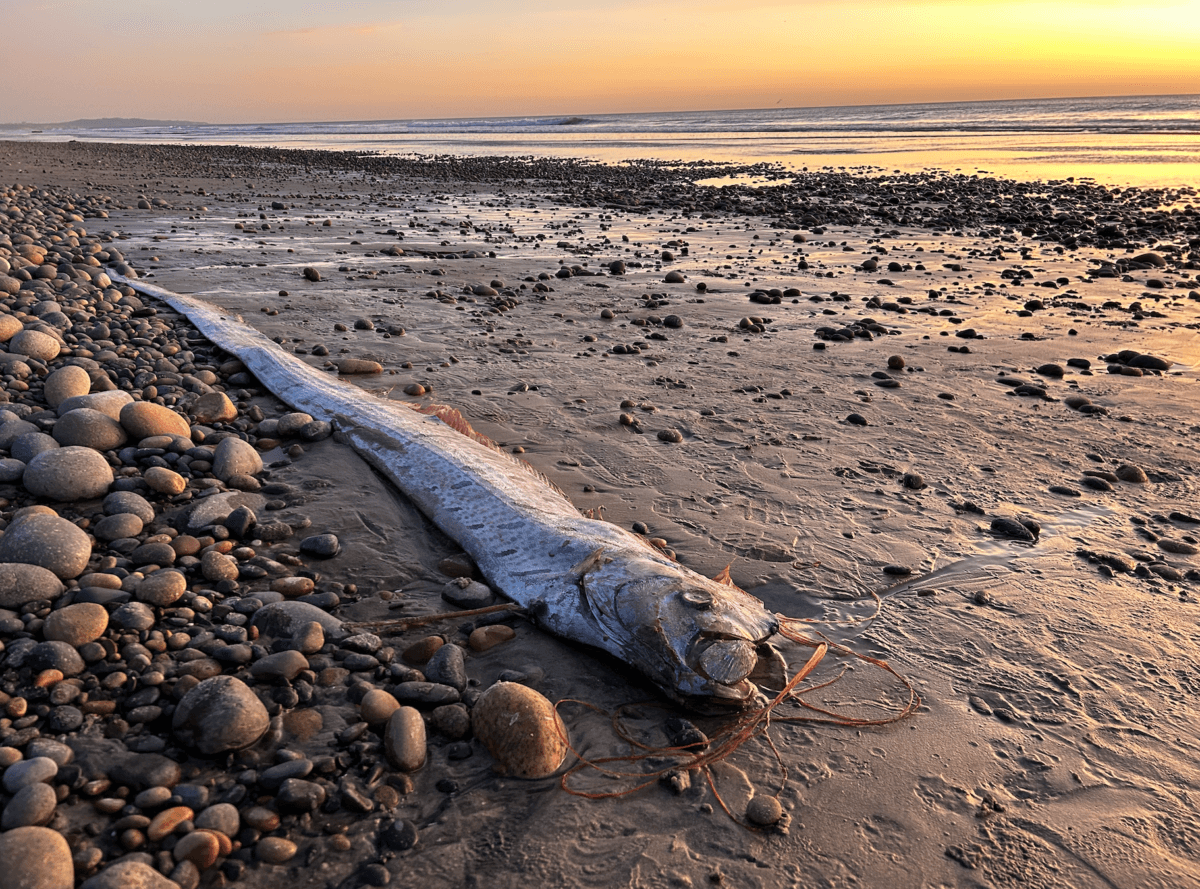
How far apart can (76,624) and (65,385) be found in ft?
10.3

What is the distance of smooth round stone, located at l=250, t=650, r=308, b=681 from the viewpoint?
2.92m

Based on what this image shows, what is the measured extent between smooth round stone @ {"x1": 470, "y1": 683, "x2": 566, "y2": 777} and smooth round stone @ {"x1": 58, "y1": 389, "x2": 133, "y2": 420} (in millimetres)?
3537

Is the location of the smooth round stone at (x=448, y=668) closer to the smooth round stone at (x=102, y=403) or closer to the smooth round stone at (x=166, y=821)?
the smooth round stone at (x=166, y=821)

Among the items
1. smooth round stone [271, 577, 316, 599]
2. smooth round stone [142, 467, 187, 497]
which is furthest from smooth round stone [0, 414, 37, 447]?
smooth round stone [271, 577, 316, 599]

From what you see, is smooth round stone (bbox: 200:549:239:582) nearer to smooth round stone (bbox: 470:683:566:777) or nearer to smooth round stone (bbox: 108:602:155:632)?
smooth round stone (bbox: 108:602:155:632)

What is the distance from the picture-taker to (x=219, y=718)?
257 cm

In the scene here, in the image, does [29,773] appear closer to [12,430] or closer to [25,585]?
[25,585]

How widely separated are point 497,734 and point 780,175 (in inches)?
1067

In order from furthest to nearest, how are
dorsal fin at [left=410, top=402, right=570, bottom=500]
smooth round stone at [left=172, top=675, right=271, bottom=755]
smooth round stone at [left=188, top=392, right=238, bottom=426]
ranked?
1. smooth round stone at [left=188, top=392, right=238, bottom=426]
2. dorsal fin at [left=410, top=402, right=570, bottom=500]
3. smooth round stone at [left=172, top=675, right=271, bottom=755]

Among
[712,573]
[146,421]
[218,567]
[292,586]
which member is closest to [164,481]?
[146,421]

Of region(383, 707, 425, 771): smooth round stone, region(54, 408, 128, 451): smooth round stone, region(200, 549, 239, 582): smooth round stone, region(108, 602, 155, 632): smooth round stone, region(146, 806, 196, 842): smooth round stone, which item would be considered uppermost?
region(54, 408, 128, 451): smooth round stone

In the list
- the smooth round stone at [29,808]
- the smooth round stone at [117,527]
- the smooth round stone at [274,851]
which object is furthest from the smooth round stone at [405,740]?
the smooth round stone at [117,527]

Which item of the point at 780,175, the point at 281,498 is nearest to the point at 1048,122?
the point at 780,175

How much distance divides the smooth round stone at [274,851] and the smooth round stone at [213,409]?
3.87 meters
